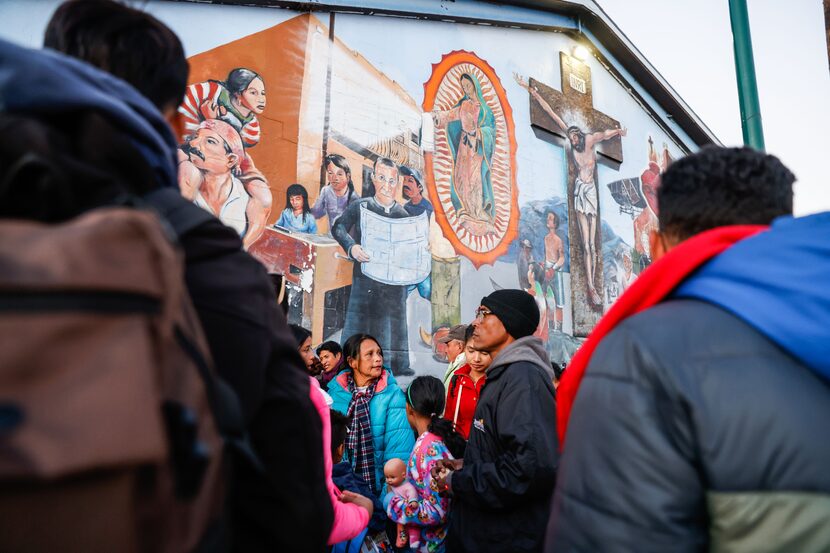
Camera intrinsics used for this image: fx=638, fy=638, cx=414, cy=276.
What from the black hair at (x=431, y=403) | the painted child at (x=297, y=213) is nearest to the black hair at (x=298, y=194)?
the painted child at (x=297, y=213)

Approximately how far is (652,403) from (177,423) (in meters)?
0.90

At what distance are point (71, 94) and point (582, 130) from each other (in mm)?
11848

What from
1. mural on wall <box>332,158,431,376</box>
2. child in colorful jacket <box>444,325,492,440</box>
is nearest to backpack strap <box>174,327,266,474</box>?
child in colorful jacket <box>444,325,492,440</box>

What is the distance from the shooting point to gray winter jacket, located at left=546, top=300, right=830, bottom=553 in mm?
1166

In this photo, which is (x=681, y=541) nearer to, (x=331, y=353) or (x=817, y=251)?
(x=817, y=251)

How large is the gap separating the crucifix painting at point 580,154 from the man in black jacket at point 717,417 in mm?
9668

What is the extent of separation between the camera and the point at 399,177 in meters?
8.59

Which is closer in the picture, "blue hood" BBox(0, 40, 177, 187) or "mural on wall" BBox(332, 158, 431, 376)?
"blue hood" BBox(0, 40, 177, 187)

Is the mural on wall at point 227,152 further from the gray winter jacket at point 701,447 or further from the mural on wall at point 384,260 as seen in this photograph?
the gray winter jacket at point 701,447

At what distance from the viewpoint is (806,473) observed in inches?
45.8

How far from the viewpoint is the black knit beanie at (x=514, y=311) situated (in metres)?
3.37

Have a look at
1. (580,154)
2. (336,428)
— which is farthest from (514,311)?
(580,154)

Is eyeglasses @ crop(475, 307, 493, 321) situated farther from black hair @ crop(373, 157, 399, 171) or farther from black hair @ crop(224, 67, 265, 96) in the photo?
black hair @ crop(373, 157, 399, 171)

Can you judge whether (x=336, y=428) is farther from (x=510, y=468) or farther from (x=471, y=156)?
(x=471, y=156)
